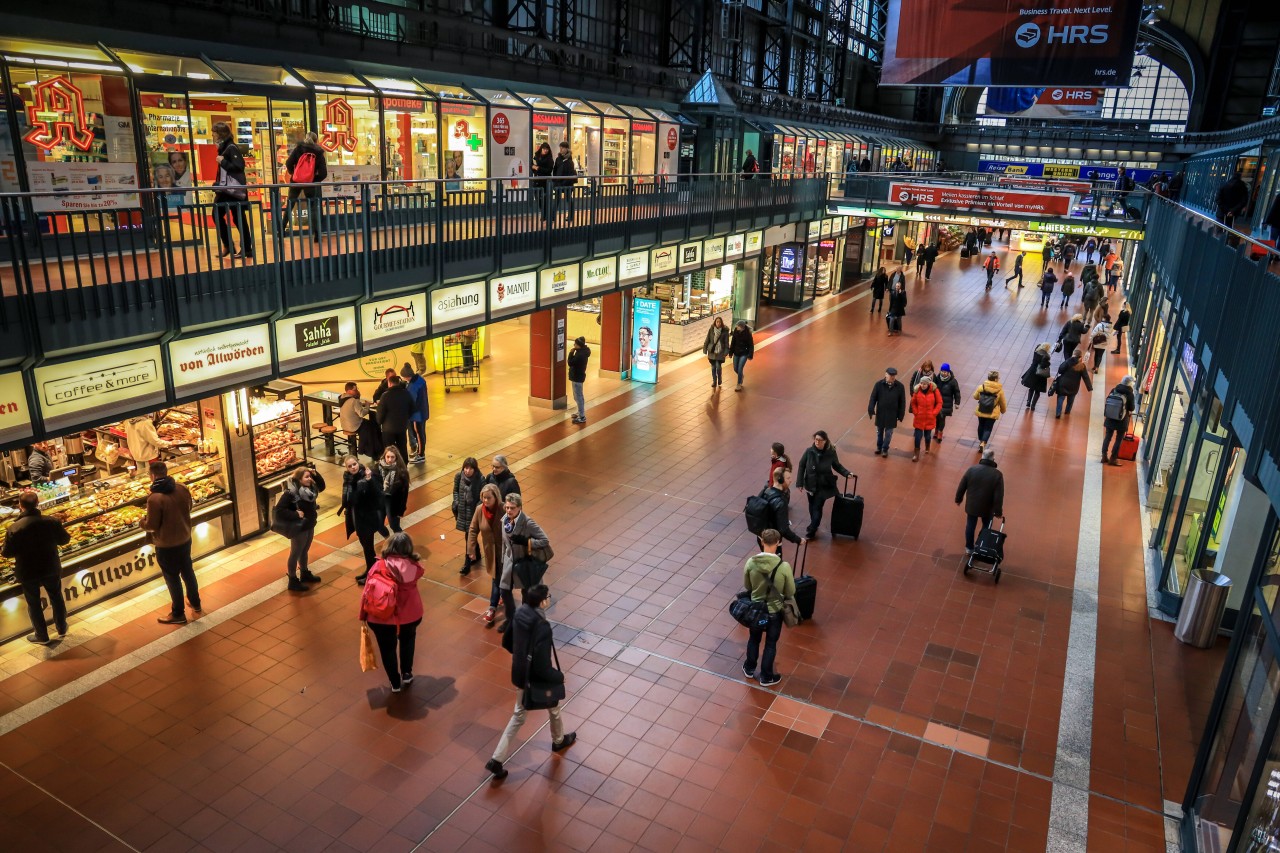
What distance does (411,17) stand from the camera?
16297mm

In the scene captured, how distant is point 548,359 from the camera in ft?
54.2

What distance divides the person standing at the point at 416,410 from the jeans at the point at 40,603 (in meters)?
5.03

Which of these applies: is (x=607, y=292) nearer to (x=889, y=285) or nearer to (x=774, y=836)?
(x=774, y=836)

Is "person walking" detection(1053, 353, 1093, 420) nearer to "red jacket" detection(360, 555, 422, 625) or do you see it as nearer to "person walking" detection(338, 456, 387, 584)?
"person walking" detection(338, 456, 387, 584)

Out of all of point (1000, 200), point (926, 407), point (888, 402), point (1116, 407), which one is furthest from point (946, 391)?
point (1000, 200)

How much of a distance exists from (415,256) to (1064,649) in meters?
8.80

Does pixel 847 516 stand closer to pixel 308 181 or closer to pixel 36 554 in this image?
pixel 308 181

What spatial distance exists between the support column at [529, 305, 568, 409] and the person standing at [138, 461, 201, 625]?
331 inches

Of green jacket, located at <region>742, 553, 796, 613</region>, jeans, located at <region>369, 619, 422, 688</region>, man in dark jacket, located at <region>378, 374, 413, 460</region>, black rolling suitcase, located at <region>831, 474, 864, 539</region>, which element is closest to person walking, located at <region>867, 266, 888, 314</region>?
black rolling suitcase, located at <region>831, 474, 864, 539</region>

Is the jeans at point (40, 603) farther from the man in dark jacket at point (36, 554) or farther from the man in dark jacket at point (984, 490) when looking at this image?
the man in dark jacket at point (984, 490)

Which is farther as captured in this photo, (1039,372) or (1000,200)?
(1000,200)

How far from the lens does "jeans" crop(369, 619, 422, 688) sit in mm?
7605

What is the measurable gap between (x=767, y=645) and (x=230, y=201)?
6966 millimetres

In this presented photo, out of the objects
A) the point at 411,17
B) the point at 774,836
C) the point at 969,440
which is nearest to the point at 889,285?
the point at 969,440
